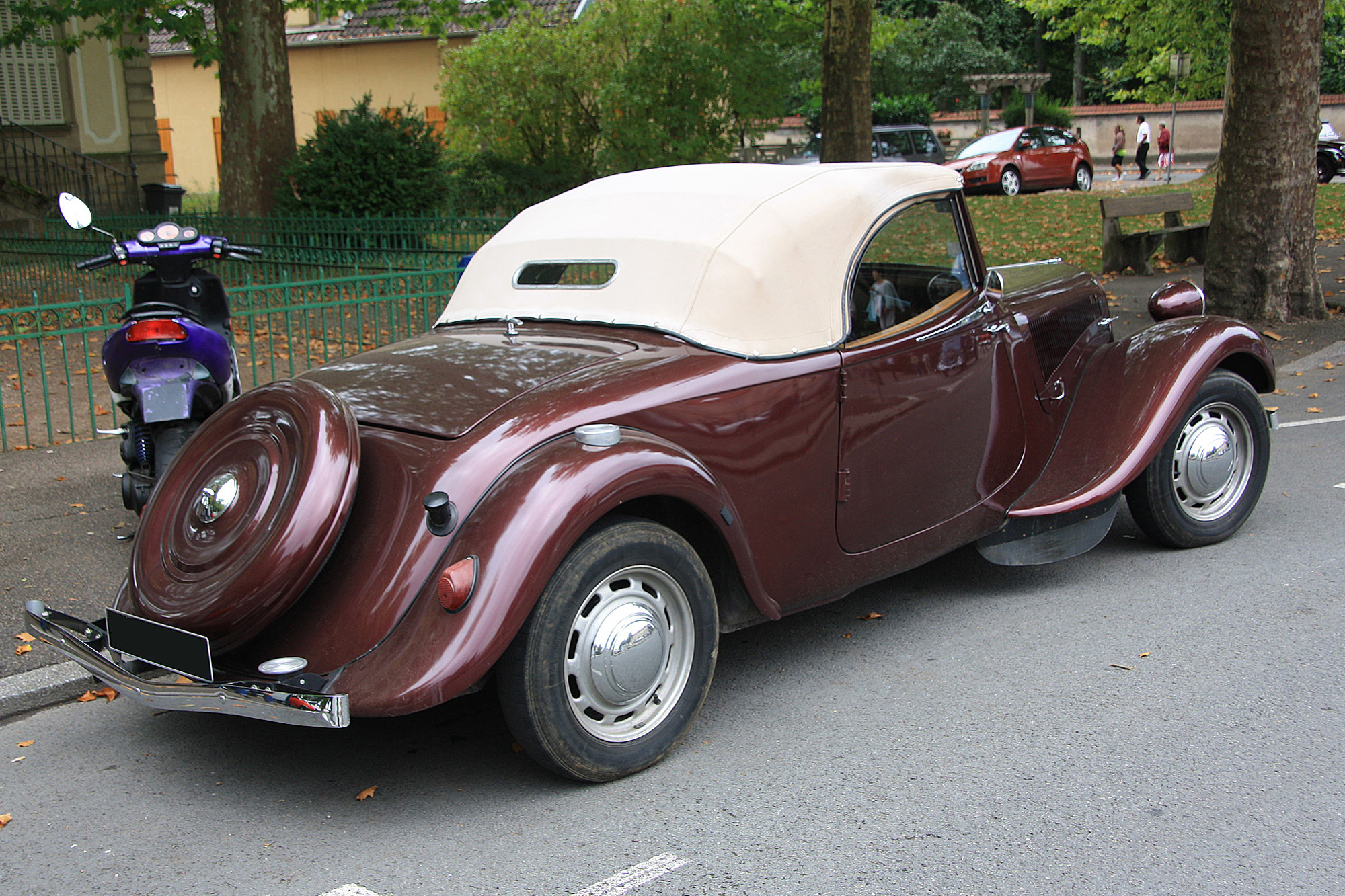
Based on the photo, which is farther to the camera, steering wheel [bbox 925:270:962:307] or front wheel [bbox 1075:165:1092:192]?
front wheel [bbox 1075:165:1092:192]

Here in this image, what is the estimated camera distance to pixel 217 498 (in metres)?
3.36

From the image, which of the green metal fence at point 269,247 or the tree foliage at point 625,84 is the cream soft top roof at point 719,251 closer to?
the green metal fence at point 269,247

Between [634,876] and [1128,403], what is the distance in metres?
3.00

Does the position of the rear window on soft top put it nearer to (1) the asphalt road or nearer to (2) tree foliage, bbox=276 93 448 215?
(1) the asphalt road

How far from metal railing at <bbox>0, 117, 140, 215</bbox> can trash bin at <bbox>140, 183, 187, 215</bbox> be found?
7.77ft

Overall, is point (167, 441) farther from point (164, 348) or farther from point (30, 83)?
point (30, 83)

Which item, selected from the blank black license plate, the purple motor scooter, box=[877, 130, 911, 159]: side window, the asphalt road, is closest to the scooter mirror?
the purple motor scooter

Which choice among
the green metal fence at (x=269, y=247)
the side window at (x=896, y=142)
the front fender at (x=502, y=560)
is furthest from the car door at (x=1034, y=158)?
the front fender at (x=502, y=560)

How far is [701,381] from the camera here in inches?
142

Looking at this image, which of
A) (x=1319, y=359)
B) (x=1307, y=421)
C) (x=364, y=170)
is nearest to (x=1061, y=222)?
(x=1319, y=359)

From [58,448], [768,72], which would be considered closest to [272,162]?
[768,72]

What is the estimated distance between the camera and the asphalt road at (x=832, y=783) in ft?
9.46

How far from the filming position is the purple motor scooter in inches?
196

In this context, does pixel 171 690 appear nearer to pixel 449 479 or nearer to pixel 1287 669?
pixel 449 479
